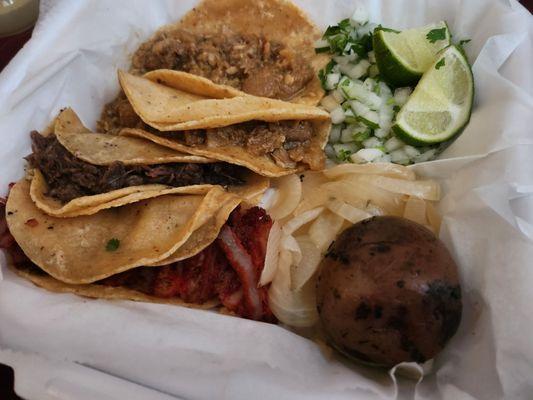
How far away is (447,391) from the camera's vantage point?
147 centimetres

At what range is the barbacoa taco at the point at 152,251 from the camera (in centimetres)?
172

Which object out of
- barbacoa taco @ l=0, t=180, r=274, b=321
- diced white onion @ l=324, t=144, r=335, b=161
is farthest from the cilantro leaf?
barbacoa taco @ l=0, t=180, r=274, b=321

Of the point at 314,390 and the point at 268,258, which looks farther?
the point at 268,258

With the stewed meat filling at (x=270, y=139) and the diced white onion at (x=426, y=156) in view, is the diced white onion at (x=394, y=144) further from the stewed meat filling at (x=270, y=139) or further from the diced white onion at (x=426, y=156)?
the stewed meat filling at (x=270, y=139)

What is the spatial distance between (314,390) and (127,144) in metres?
1.21

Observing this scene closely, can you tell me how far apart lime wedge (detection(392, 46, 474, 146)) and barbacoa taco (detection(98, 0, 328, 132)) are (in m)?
0.43

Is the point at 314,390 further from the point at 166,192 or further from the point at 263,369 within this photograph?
the point at 166,192

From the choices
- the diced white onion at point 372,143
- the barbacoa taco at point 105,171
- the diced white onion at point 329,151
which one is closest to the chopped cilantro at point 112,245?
the barbacoa taco at point 105,171

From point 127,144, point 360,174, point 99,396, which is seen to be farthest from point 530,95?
point 99,396

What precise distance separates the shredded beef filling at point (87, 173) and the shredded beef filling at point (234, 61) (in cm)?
51

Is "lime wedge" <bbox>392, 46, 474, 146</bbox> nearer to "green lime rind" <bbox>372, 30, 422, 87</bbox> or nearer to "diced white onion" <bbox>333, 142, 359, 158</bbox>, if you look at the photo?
"green lime rind" <bbox>372, 30, 422, 87</bbox>

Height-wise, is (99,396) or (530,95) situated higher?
(99,396)

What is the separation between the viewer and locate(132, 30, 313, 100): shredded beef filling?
7.30 feet

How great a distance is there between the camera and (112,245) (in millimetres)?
1795
